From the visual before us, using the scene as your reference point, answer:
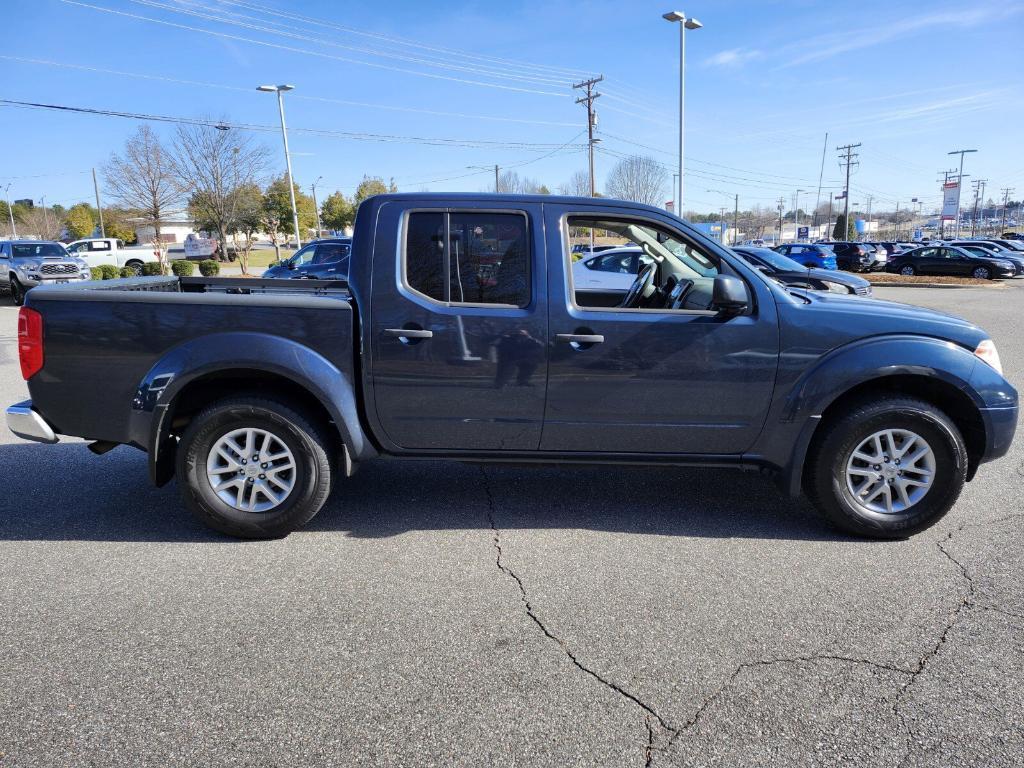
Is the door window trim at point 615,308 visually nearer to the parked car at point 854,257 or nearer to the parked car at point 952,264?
the parked car at point 952,264

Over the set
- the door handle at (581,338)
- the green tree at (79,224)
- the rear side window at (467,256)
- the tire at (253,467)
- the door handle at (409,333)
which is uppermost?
the green tree at (79,224)

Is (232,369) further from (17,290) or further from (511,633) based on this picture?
(17,290)

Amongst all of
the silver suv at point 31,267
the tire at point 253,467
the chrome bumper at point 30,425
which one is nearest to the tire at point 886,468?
the tire at point 253,467

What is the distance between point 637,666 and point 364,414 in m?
2.00

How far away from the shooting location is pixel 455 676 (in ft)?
8.91

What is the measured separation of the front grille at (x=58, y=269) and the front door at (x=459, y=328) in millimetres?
19130

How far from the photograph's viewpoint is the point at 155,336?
376 cm

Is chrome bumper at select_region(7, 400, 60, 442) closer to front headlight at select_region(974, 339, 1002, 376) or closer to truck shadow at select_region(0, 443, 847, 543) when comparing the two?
truck shadow at select_region(0, 443, 847, 543)

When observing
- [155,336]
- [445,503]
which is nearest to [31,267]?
[155,336]

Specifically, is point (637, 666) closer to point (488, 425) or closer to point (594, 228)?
point (488, 425)

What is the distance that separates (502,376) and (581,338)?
476 millimetres

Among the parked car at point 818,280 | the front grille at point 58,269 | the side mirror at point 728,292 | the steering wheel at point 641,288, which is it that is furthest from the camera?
the front grille at point 58,269

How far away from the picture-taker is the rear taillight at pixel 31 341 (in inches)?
149

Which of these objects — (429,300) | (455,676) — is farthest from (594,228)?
(455,676)
